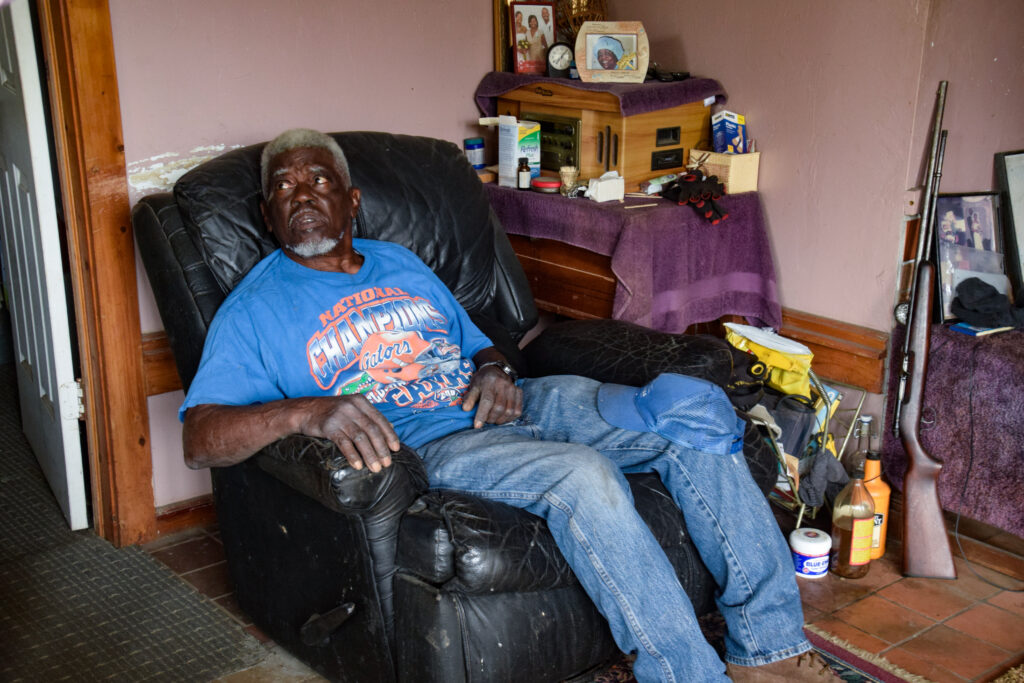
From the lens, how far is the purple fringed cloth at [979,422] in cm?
237

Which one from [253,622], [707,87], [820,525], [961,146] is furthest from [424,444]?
[961,146]

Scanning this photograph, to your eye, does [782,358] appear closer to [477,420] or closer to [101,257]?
[477,420]

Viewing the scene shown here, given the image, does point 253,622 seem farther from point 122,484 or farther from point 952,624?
point 952,624

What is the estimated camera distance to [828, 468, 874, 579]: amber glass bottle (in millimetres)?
2398

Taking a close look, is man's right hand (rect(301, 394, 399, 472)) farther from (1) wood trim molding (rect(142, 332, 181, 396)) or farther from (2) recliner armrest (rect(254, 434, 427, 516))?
(1) wood trim molding (rect(142, 332, 181, 396))

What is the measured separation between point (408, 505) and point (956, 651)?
4.27 ft

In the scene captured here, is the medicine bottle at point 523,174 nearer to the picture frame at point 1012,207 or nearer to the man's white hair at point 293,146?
the man's white hair at point 293,146

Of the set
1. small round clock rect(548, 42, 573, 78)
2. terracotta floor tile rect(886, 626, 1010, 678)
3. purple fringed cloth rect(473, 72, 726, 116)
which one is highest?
small round clock rect(548, 42, 573, 78)

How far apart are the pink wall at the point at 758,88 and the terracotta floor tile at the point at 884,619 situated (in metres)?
0.76

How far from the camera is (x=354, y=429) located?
169cm

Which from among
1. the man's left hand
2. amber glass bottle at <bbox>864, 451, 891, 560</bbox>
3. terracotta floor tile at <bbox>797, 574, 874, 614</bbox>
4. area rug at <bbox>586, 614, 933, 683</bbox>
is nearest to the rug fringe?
area rug at <bbox>586, 614, 933, 683</bbox>

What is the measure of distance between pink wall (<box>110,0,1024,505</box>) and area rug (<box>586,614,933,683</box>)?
920 millimetres

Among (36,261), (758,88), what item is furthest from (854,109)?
(36,261)

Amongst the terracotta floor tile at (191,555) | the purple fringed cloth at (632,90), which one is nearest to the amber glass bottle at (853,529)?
the purple fringed cloth at (632,90)
